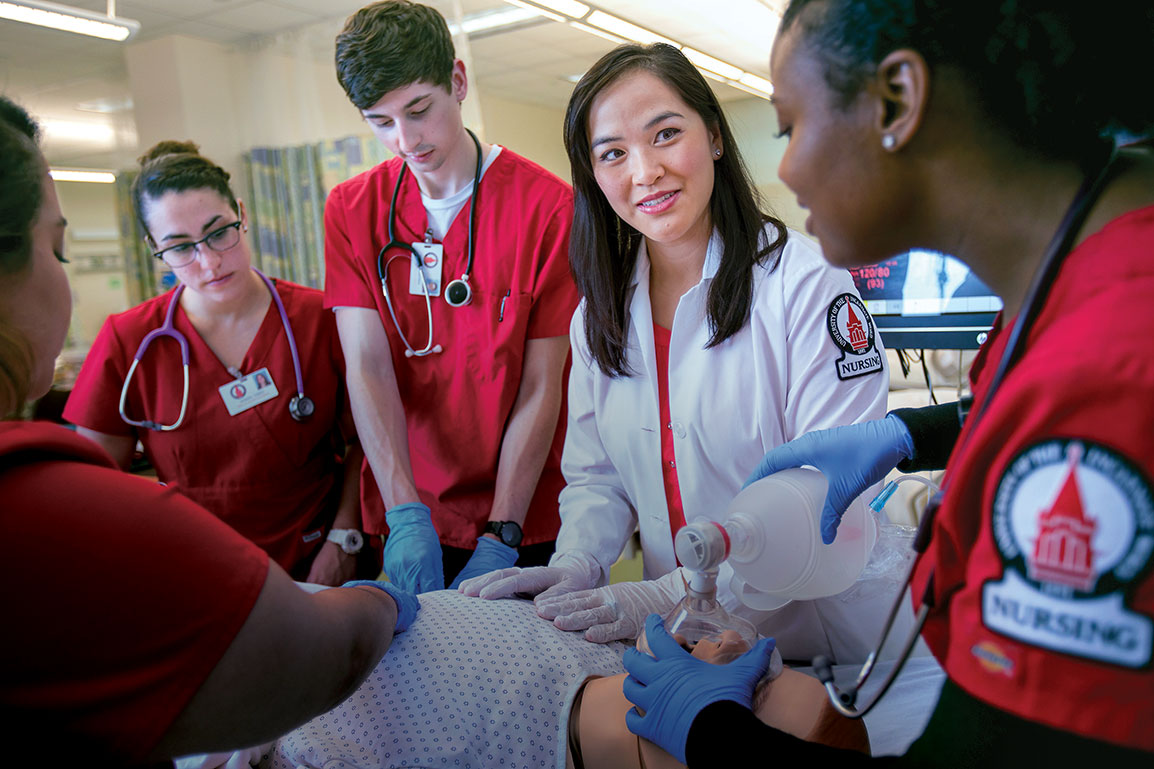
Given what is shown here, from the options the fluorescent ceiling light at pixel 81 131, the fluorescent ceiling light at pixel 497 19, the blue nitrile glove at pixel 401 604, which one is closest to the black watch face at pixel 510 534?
the blue nitrile glove at pixel 401 604

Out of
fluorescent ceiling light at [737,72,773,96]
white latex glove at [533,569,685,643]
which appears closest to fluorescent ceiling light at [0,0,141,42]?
white latex glove at [533,569,685,643]

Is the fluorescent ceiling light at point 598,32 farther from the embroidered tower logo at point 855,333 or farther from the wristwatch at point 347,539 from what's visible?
the embroidered tower logo at point 855,333

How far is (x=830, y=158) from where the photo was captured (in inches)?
25.8

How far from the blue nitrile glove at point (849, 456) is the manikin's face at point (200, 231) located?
58.9 inches

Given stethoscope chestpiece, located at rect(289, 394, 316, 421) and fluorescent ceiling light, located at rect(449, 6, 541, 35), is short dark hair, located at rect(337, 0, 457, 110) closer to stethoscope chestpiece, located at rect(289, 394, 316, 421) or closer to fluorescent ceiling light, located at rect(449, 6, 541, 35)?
stethoscope chestpiece, located at rect(289, 394, 316, 421)

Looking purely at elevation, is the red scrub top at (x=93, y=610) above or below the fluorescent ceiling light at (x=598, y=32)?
below

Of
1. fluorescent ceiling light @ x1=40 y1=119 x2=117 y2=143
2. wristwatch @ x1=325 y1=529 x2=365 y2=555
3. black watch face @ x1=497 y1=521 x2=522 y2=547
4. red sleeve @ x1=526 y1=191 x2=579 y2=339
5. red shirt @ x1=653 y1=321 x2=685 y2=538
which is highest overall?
fluorescent ceiling light @ x1=40 y1=119 x2=117 y2=143

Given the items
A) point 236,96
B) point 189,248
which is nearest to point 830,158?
point 189,248

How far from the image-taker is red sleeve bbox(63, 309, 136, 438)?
196cm

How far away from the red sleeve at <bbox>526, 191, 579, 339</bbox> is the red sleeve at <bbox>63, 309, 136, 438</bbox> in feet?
3.35

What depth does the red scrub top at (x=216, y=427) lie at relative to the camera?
6.45 ft

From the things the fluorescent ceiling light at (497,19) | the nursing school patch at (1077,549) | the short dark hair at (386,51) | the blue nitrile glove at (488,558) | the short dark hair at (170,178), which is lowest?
the blue nitrile glove at (488,558)

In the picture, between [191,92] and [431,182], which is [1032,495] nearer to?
[431,182]

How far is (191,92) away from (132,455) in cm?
394
